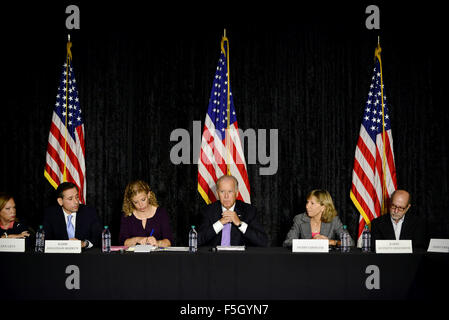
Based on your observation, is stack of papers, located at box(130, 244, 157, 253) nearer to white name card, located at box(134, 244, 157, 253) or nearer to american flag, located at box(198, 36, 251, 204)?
white name card, located at box(134, 244, 157, 253)

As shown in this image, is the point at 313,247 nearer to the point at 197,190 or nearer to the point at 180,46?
the point at 197,190

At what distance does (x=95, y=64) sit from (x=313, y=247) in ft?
11.7

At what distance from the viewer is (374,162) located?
16.9 feet

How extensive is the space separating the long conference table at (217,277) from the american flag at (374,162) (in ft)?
6.75

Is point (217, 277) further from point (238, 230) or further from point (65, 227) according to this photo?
point (65, 227)

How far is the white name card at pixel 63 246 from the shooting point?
3.14 metres

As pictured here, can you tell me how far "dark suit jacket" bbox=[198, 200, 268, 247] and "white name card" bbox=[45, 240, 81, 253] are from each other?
44.1 inches

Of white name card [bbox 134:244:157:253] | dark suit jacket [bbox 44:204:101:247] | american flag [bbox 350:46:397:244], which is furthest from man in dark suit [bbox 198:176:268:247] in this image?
american flag [bbox 350:46:397:244]

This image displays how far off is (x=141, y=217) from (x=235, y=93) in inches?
81.1

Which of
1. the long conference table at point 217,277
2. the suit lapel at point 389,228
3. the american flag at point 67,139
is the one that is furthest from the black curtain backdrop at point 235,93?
the long conference table at point 217,277

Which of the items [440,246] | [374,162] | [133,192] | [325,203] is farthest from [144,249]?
[374,162]

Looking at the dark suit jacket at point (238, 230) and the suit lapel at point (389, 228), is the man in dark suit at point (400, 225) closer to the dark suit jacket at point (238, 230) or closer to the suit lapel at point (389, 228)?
the suit lapel at point (389, 228)

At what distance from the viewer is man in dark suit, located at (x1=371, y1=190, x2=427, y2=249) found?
13.3 feet

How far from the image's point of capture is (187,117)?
542 centimetres
